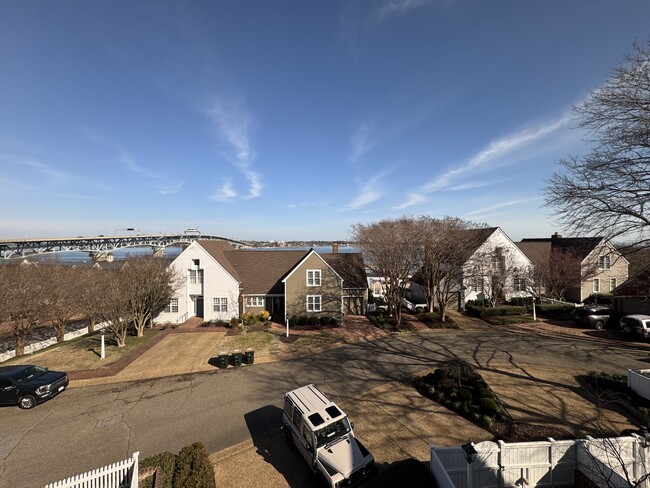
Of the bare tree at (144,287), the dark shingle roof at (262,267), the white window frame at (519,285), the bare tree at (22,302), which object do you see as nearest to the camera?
the bare tree at (22,302)

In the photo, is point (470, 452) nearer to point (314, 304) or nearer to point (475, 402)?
point (475, 402)

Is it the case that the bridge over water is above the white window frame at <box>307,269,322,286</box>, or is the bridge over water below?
above

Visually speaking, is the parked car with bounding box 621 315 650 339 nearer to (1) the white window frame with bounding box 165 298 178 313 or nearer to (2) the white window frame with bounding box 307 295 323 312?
(2) the white window frame with bounding box 307 295 323 312

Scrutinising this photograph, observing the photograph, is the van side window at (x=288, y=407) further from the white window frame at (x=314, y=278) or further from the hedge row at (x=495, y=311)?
the hedge row at (x=495, y=311)

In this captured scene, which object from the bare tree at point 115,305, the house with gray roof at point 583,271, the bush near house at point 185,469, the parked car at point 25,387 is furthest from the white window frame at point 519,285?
the parked car at point 25,387

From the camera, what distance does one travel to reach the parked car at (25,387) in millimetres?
13508

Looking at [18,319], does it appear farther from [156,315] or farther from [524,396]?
[524,396]

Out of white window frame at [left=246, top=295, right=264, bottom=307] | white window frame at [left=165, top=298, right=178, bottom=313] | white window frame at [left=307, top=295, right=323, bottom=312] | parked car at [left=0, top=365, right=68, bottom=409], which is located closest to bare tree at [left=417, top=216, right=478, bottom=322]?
white window frame at [left=307, top=295, right=323, bottom=312]

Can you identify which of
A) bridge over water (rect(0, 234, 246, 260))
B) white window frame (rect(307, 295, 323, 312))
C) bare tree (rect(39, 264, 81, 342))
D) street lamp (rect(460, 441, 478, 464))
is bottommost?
street lamp (rect(460, 441, 478, 464))

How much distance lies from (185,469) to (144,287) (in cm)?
2014

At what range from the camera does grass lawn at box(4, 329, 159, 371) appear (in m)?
18.4

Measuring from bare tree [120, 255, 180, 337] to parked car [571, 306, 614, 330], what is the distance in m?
38.0

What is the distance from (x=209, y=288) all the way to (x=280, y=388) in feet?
56.8

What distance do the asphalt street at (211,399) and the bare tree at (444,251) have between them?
7.10 metres
